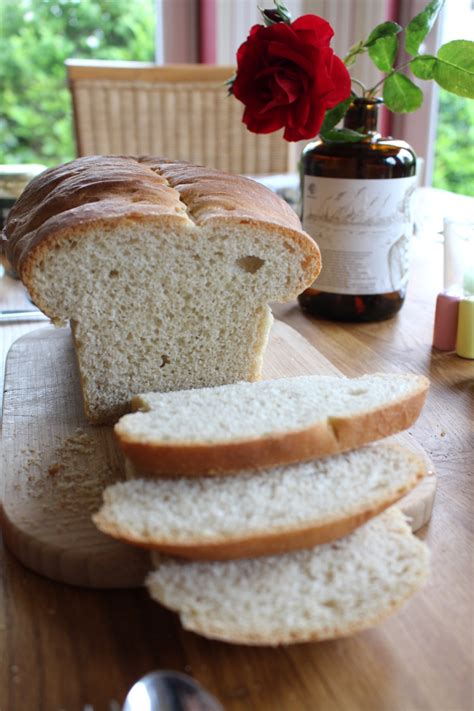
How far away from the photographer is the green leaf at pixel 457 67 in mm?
1670

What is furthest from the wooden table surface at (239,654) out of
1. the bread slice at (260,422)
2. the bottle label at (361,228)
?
the bottle label at (361,228)

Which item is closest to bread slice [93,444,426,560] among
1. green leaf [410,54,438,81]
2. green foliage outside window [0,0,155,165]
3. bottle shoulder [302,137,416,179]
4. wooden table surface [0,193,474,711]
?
wooden table surface [0,193,474,711]

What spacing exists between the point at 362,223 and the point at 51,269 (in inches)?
35.9

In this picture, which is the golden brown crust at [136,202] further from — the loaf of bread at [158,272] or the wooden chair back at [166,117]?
the wooden chair back at [166,117]

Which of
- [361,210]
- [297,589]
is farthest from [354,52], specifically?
[297,589]

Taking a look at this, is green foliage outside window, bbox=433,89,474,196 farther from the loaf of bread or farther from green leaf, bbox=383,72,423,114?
the loaf of bread

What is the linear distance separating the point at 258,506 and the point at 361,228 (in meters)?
1.11

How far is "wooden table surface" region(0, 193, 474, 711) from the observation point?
31.7 inches

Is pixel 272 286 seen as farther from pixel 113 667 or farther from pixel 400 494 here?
pixel 113 667

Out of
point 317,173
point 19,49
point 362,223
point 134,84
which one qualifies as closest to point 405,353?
point 362,223

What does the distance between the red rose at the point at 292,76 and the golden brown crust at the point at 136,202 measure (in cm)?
19

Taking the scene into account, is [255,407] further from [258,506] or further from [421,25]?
[421,25]

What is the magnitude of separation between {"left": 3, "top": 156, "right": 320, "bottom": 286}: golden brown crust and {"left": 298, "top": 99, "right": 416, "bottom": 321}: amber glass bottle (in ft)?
1.01

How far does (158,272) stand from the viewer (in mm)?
1334
